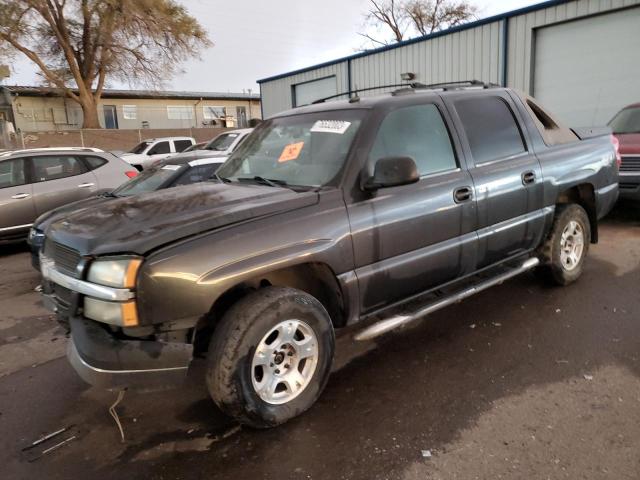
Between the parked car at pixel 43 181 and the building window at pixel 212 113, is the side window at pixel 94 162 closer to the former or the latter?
the parked car at pixel 43 181

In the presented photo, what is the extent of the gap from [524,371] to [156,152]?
1664 centimetres

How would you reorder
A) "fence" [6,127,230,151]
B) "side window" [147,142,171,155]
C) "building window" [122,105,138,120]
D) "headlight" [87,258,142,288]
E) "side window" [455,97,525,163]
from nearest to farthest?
"headlight" [87,258,142,288] → "side window" [455,97,525,163] → "side window" [147,142,171,155] → "fence" [6,127,230,151] → "building window" [122,105,138,120]

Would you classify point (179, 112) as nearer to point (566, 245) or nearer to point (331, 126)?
point (566, 245)

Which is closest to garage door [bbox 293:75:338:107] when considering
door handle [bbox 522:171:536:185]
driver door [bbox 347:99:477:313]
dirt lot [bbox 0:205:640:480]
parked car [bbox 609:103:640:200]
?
parked car [bbox 609:103:640:200]

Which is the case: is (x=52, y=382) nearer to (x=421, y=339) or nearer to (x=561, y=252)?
(x=421, y=339)

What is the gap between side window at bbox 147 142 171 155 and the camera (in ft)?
57.9

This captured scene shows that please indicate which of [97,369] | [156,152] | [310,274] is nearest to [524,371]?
[310,274]

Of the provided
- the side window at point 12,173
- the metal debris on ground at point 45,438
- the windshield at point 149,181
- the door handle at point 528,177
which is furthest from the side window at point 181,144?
the metal debris on ground at point 45,438

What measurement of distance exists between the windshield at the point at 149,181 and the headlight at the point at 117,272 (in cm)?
377

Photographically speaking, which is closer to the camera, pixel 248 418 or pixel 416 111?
pixel 248 418

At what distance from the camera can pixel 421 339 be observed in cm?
397

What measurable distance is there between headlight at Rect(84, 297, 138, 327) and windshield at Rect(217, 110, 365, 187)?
136 centimetres

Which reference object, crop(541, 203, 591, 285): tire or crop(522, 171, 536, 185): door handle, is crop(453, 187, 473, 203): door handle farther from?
crop(541, 203, 591, 285): tire

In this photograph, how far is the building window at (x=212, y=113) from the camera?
1711 inches
